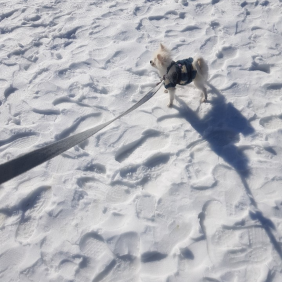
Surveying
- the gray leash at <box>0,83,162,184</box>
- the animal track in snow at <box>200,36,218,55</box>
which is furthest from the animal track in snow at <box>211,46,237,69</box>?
the gray leash at <box>0,83,162,184</box>

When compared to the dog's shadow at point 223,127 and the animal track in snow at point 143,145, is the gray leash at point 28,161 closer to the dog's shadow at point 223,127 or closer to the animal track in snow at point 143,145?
the animal track in snow at point 143,145

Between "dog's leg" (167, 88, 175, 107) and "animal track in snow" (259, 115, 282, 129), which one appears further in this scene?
"dog's leg" (167, 88, 175, 107)

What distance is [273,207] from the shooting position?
2.18 meters

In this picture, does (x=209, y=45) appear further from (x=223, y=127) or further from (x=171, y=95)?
(x=223, y=127)

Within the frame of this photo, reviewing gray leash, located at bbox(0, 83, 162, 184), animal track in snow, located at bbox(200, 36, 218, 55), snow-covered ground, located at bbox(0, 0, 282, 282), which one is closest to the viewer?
gray leash, located at bbox(0, 83, 162, 184)

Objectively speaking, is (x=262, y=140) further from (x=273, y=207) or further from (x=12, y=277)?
(x=12, y=277)

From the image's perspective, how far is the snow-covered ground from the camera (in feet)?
6.62

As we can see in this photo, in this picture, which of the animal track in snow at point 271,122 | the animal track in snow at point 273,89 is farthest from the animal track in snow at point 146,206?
the animal track in snow at point 273,89

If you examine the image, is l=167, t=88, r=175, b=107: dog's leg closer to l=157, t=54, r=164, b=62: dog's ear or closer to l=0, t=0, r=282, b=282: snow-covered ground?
l=0, t=0, r=282, b=282: snow-covered ground

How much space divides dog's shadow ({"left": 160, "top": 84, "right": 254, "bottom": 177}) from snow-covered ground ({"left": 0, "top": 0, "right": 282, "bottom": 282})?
0.04 feet

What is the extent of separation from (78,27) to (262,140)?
111 inches

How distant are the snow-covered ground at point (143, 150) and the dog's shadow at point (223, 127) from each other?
13mm

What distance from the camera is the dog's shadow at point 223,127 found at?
2.50m

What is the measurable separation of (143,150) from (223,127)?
79 centimetres
